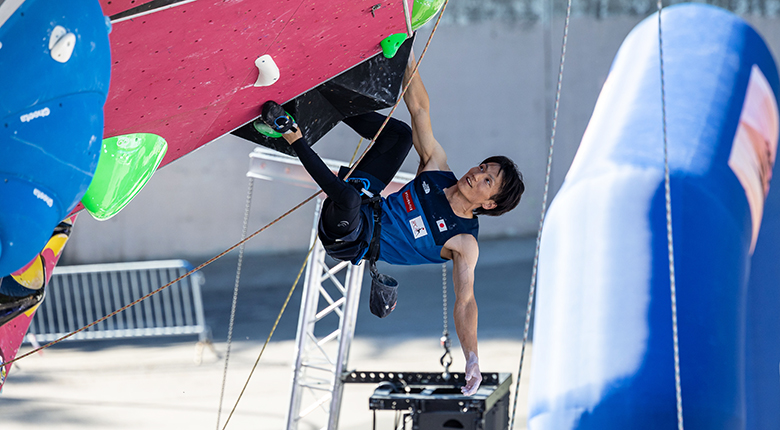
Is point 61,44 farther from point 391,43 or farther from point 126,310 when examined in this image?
point 126,310

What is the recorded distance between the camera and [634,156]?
168 inches

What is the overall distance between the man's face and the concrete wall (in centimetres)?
918

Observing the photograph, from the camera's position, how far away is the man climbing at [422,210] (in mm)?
3129

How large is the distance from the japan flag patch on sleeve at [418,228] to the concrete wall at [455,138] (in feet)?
30.2

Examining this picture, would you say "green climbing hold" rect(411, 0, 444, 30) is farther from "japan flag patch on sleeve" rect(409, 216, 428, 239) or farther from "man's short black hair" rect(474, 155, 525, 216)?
"japan flag patch on sleeve" rect(409, 216, 428, 239)

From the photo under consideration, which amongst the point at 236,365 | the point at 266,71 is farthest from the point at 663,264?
the point at 236,365

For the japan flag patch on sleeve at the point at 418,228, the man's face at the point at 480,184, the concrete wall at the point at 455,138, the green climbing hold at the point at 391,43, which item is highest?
the concrete wall at the point at 455,138

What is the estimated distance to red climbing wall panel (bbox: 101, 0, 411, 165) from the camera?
7.48ft

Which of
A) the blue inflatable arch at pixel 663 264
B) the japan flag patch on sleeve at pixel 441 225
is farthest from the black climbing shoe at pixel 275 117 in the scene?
the blue inflatable arch at pixel 663 264

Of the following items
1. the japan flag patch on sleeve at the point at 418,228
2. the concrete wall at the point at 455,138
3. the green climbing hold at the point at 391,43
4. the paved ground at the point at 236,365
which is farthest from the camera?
the concrete wall at the point at 455,138

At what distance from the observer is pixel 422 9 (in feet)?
9.84

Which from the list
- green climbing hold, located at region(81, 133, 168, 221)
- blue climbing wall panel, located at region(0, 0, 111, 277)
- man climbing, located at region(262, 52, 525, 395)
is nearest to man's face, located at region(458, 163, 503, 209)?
man climbing, located at region(262, 52, 525, 395)

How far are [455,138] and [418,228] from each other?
9784 mm

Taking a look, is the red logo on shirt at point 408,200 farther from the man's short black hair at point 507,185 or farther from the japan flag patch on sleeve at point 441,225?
the man's short black hair at point 507,185
